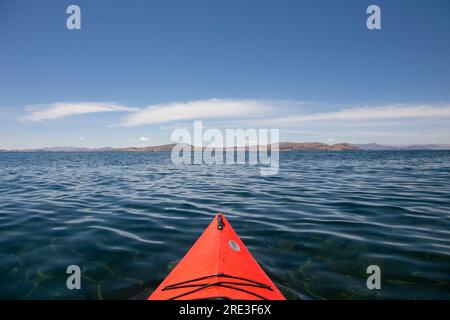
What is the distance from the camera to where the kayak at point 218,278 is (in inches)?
145

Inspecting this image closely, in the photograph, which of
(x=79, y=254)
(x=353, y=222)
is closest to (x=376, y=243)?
(x=353, y=222)

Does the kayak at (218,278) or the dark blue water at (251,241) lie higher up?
the kayak at (218,278)

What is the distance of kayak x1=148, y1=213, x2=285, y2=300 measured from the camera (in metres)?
3.69

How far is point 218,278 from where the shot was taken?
12.7 feet

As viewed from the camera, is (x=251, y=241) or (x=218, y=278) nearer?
(x=218, y=278)

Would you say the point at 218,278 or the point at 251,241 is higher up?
the point at 218,278

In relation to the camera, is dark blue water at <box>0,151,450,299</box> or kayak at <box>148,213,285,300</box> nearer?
kayak at <box>148,213,285,300</box>

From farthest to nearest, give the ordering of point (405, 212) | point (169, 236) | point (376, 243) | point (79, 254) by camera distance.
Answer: point (405, 212) < point (169, 236) < point (376, 243) < point (79, 254)

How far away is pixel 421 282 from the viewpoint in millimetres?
5312

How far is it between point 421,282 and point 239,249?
3.88m

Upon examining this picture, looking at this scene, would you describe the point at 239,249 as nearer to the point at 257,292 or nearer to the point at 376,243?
the point at 257,292

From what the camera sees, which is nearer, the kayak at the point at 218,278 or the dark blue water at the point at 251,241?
the kayak at the point at 218,278

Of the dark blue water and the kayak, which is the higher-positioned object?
the kayak
